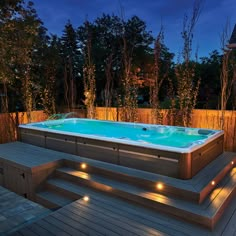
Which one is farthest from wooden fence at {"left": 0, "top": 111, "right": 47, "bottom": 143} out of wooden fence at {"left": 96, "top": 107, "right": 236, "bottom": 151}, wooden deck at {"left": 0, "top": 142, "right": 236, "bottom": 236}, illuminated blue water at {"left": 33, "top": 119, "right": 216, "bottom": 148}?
wooden fence at {"left": 96, "top": 107, "right": 236, "bottom": 151}

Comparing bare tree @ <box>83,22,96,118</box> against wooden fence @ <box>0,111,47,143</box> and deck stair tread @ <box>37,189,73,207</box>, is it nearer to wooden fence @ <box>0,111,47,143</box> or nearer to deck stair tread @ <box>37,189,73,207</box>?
wooden fence @ <box>0,111,47,143</box>

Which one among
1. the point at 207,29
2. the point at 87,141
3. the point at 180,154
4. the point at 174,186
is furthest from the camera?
the point at 207,29

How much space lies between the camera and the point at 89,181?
3229mm

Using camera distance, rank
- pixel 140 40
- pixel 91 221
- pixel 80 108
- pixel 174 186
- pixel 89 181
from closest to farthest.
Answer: pixel 91 221, pixel 174 186, pixel 89 181, pixel 80 108, pixel 140 40

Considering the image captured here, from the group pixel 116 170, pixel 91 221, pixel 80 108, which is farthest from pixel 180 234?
pixel 80 108

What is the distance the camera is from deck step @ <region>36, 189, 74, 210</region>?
3.10m

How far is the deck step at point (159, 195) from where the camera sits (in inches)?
93.4

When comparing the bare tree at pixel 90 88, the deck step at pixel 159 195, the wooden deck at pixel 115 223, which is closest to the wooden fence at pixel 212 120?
the deck step at pixel 159 195

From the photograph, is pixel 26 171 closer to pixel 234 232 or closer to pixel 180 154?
pixel 180 154

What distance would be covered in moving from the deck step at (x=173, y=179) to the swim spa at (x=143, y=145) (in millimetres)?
109

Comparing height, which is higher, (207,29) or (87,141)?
(207,29)

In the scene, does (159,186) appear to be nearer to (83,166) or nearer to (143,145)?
(143,145)

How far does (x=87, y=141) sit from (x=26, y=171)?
3.72ft

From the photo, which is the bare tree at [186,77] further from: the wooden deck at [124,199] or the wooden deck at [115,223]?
the wooden deck at [115,223]
